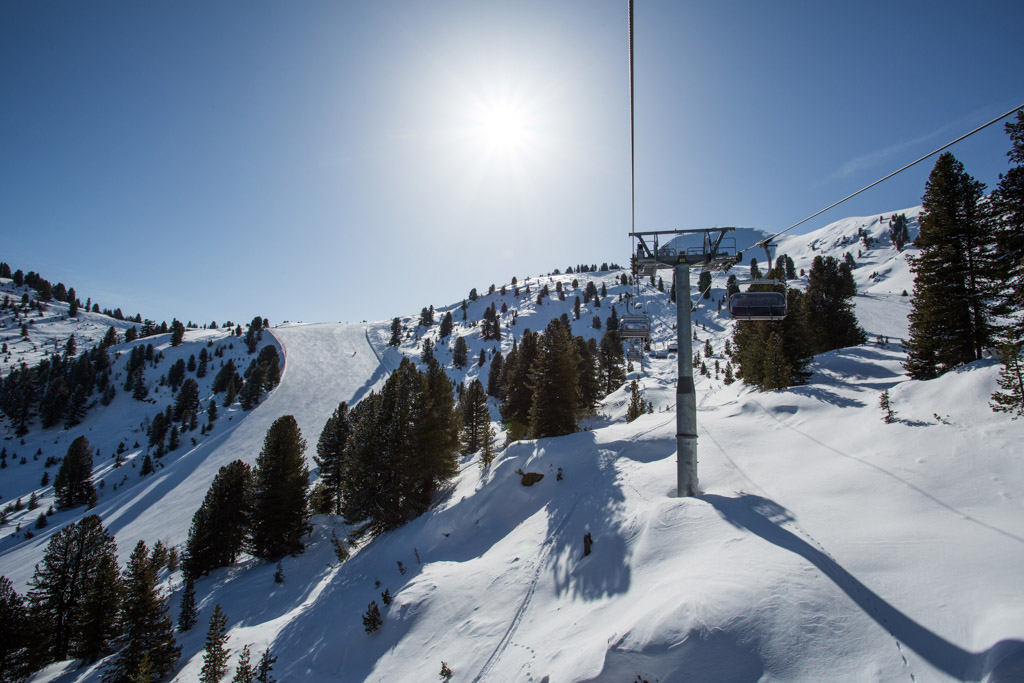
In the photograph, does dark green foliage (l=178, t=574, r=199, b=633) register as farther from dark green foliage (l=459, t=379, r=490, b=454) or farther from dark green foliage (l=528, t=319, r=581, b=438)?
dark green foliage (l=528, t=319, r=581, b=438)

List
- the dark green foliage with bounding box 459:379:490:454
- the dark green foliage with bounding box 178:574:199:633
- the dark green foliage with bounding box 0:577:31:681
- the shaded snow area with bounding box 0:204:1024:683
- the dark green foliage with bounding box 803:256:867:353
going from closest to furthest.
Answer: the shaded snow area with bounding box 0:204:1024:683 < the dark green foliage with bounding box 0:577:31:681 < the dark green foliage with bounding box 178:574:199:633 < the dark green foliage with bounding box 459:379:490:454 < the dark green foliage with bounding box 803:256:867:353

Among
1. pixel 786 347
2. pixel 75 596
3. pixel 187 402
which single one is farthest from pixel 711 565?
pixel 187 402

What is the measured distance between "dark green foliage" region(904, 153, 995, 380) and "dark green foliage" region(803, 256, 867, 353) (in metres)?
24.4

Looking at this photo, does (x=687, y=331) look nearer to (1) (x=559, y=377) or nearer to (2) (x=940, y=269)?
(1) (x=559, y=377)

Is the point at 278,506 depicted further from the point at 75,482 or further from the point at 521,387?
the point at 75,482

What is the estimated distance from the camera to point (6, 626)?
21.9 m

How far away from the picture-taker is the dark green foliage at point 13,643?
2119 centimetres

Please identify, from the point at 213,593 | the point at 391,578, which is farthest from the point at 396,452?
the point at 213,593

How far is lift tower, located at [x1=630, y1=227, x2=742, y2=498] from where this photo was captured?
1223cm

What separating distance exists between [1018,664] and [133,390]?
556ft

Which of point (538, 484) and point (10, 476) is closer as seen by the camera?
point (538, 484)

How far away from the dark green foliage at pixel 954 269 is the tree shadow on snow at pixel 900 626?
20943 mm

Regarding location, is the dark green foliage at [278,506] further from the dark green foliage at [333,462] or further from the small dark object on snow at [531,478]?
the small dark object on snow at [531,478]

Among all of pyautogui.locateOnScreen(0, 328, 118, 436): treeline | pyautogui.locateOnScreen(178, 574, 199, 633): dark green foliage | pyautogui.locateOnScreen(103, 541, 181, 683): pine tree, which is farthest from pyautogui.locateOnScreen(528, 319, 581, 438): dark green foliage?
pyautogui.locateOnScreen(0, 328, 118, 436): treeline
